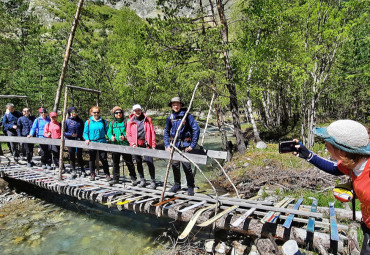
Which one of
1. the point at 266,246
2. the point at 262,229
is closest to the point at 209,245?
the point at 266,246

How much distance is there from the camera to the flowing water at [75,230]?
19.6 feet

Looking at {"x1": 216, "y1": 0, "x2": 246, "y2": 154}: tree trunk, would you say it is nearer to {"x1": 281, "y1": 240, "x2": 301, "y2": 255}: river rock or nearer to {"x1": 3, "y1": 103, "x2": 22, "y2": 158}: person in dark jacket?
{"x1": 281, "y1": 240, "x2": 301, "y2": 255}: river rock

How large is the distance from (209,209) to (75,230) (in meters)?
4.47

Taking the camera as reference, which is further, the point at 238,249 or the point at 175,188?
the point at 175,188

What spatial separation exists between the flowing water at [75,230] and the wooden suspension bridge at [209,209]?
1.09m

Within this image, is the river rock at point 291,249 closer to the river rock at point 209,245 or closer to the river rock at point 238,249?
the river rock at point 238,249

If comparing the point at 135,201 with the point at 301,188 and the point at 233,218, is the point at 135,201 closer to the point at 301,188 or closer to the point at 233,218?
the point at 233,218

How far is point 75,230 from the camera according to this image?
6945 mm

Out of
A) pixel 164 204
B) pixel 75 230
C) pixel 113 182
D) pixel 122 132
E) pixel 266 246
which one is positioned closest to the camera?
pixel 266 246

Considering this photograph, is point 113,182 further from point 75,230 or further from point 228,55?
point 228,55

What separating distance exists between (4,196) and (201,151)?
9.21 meters

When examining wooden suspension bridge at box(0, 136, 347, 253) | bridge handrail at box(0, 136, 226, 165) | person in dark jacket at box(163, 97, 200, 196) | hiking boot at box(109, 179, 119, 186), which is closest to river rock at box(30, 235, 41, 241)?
wooden suspension bridge at box(0, 136, 347, 253)

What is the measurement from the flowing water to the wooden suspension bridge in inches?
42.8

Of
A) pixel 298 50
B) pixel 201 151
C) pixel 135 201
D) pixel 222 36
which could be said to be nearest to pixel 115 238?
pixel 135 201
